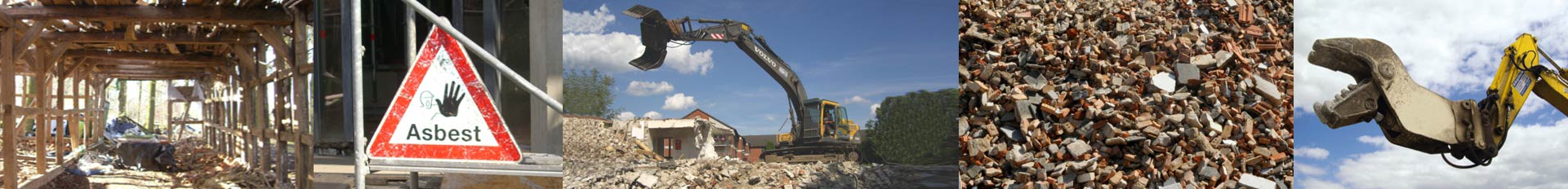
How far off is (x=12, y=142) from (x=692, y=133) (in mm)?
6342

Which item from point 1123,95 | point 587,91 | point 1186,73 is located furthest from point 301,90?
point 1186,73

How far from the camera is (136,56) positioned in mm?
9172

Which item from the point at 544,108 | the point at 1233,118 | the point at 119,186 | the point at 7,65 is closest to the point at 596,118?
the point at 544,108

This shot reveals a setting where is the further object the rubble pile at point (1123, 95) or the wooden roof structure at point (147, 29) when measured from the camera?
the wooden roof structure at point (147, 29)

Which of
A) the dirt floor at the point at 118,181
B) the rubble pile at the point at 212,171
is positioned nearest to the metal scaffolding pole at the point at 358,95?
the rubble pile at the point at 212,171

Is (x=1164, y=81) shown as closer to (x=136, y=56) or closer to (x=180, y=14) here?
(x=180, y=14)

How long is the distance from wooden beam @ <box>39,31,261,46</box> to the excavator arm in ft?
16.6

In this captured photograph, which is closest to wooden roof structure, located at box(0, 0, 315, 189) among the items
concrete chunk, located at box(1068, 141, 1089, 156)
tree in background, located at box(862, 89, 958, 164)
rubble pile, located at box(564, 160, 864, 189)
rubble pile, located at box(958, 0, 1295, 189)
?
rubble pile, located at box(564, 160, 864, 189)

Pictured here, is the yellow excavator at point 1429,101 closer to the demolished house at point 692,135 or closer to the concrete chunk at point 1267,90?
the concrete chunk at point 1267,90

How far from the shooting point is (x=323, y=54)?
4.18 metres

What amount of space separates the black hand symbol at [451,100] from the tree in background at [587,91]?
1123 millimetres

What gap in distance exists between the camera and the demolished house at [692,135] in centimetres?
395

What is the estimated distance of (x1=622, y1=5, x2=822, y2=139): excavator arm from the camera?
381cm

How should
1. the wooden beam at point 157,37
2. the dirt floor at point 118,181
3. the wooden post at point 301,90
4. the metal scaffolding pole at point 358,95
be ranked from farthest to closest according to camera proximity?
the dirt floor at point 118,181, the wooden beam at point 157,37, the wooden post at point 301,90, the metal scaffolding pole at point 358,95
